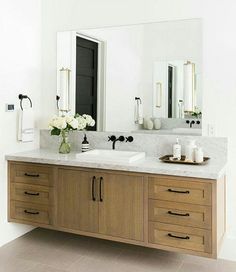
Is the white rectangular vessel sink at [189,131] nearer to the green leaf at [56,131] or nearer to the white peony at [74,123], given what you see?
the white peony at [74,123]

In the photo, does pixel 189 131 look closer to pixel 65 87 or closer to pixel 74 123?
pixel 74 123

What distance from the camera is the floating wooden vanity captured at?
2631 mm

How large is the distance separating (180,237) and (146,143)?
99 cm

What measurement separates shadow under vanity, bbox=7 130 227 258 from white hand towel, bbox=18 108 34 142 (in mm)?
160

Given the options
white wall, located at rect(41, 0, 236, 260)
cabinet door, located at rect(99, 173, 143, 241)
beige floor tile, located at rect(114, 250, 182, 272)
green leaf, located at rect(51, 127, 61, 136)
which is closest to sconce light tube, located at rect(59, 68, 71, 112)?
green leaf, located at rect(51, 127, 61, 136)

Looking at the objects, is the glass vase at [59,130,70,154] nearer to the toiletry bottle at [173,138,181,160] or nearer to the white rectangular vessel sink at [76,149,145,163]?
the white rectangular vessel sink at [76,149,145,163]

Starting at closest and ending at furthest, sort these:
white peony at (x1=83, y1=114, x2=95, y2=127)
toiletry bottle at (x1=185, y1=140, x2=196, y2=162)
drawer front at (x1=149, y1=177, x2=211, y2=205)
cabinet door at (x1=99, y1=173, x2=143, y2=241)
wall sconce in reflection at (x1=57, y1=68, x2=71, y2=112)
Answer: drawer front at (x1=149, y1=177, x2=211, y2=205)
cabinet door at (x1=99, y1=173, x2=143, y2=241)
toiletry bottle at (x1=185, y1=140, x2=196, y2=162)
white peony at (x1=83, y1=114, x2=95, y2=127)
wall sconce in reflection at (x1=57, y1=68, x2=71, y2=112)

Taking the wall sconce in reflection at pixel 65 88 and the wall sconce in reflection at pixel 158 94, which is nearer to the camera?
the wall sconce in reflection at pixel 158 94

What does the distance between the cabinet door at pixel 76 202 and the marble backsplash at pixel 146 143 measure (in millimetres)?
573

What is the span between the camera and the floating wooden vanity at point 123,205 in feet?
8.63

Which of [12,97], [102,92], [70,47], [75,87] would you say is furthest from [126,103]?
[12,97]

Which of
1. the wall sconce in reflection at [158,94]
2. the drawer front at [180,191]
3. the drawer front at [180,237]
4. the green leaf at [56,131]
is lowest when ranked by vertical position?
the drawer front at [180,237]

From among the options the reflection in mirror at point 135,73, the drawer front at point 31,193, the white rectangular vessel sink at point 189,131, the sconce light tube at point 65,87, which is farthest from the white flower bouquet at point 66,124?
the white rectangular vessel sink at point 189,131

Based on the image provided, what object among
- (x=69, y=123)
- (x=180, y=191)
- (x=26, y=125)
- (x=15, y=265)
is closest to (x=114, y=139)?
(x=69, y=123)
